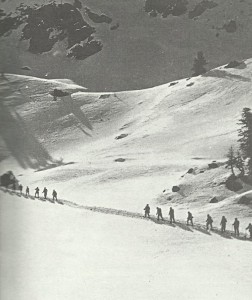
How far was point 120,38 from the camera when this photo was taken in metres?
108

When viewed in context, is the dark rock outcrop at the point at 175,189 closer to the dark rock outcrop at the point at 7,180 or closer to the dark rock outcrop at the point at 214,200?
the dark rock outcrop at the point at 214,200

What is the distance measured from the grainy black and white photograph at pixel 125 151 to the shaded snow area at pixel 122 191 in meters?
0.13

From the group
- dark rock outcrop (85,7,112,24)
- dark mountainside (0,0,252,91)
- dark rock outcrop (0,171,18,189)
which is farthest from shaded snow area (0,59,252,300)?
dark rock outcrop (85,7,112,24)

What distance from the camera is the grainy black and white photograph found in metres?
22.7

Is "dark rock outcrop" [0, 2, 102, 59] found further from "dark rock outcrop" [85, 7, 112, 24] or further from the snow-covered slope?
the snow-covered slope

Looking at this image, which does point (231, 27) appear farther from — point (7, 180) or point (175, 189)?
point (7, 180)

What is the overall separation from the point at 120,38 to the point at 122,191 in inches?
2661

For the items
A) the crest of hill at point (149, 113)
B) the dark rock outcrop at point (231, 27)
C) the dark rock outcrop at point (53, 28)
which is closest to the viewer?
the crest of hill at point (149, 113)

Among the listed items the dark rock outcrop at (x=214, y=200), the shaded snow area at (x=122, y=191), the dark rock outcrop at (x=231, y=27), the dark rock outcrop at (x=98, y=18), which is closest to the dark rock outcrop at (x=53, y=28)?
the dark rock outcrop at (x=98, y=18)

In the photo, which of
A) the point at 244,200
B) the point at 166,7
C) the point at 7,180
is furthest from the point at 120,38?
the point at 244,200

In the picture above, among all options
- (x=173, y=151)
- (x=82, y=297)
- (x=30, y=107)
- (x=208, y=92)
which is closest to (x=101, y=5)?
(x=30, y=107)

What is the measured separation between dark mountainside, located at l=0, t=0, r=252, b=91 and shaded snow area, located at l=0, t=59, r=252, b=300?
11683 mm

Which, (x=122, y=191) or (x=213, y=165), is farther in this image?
(x=213, y=165)

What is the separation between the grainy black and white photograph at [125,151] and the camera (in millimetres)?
22656
